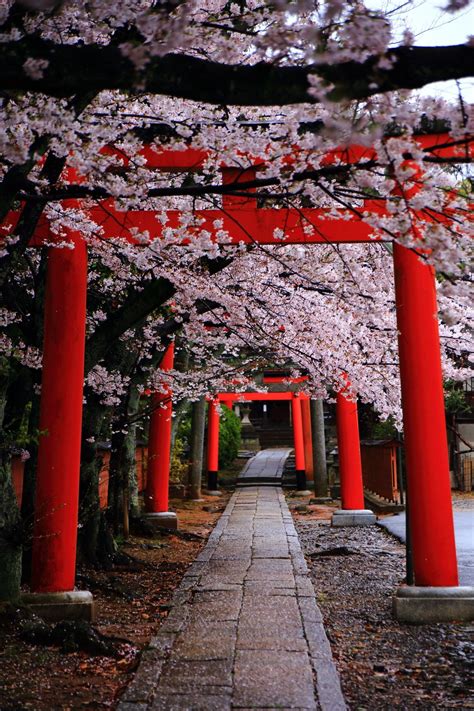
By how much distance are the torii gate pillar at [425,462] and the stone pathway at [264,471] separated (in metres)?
17.1

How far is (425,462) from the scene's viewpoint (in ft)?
18.6

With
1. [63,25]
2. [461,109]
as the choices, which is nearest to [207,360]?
[63,25]

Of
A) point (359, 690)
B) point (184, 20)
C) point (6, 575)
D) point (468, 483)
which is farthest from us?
point (468, 483)

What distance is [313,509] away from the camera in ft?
53.6

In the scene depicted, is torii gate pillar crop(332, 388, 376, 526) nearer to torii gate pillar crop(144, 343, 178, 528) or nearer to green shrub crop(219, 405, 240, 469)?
torii gate pillar crop(144, 343, 178, 528)

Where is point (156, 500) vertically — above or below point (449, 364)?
below

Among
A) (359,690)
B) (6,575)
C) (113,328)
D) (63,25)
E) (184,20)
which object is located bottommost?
(359,690)

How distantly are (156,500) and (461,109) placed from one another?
10.6m

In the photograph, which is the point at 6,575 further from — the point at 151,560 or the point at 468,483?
the point at 468,483

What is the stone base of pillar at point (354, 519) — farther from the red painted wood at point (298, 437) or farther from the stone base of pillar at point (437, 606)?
the red painted wood at point (298, 437)

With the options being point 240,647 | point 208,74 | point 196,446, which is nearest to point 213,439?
point 196,446

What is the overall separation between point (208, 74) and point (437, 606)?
4.62 meters

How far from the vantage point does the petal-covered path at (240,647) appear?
363 cm

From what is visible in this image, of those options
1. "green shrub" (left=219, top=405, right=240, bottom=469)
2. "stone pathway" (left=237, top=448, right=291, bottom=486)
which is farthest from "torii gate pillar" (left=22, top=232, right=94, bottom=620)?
"green shrub" (left=219, top=405, right=240, bottom=469)
